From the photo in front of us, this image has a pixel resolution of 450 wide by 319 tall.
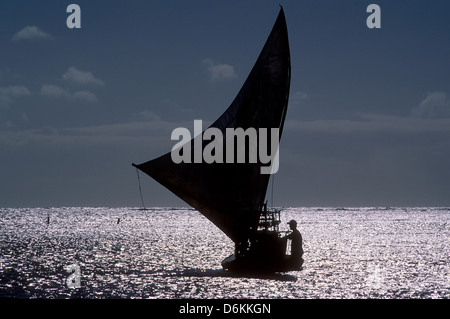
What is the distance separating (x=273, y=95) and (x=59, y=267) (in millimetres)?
28960

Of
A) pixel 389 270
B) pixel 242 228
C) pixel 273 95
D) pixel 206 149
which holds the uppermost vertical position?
pixel 273 95

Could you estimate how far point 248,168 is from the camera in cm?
4353

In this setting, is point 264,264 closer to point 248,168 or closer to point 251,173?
point 251,173

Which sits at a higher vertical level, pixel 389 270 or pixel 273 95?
pixel 273 95

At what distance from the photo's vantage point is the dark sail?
142ft

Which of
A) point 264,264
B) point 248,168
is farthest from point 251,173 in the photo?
point 264,264

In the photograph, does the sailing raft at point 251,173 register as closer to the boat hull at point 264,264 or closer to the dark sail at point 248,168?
the dark sail at point 248,168

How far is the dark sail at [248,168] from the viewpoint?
1702 inches

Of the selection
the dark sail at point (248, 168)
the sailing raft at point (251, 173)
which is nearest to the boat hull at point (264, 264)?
the sailing raft at point (251, 173)

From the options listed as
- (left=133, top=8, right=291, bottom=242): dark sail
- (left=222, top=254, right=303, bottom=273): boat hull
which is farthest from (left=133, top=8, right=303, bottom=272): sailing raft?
(left=222, top=254, right=303, bottom=273): boat hull
